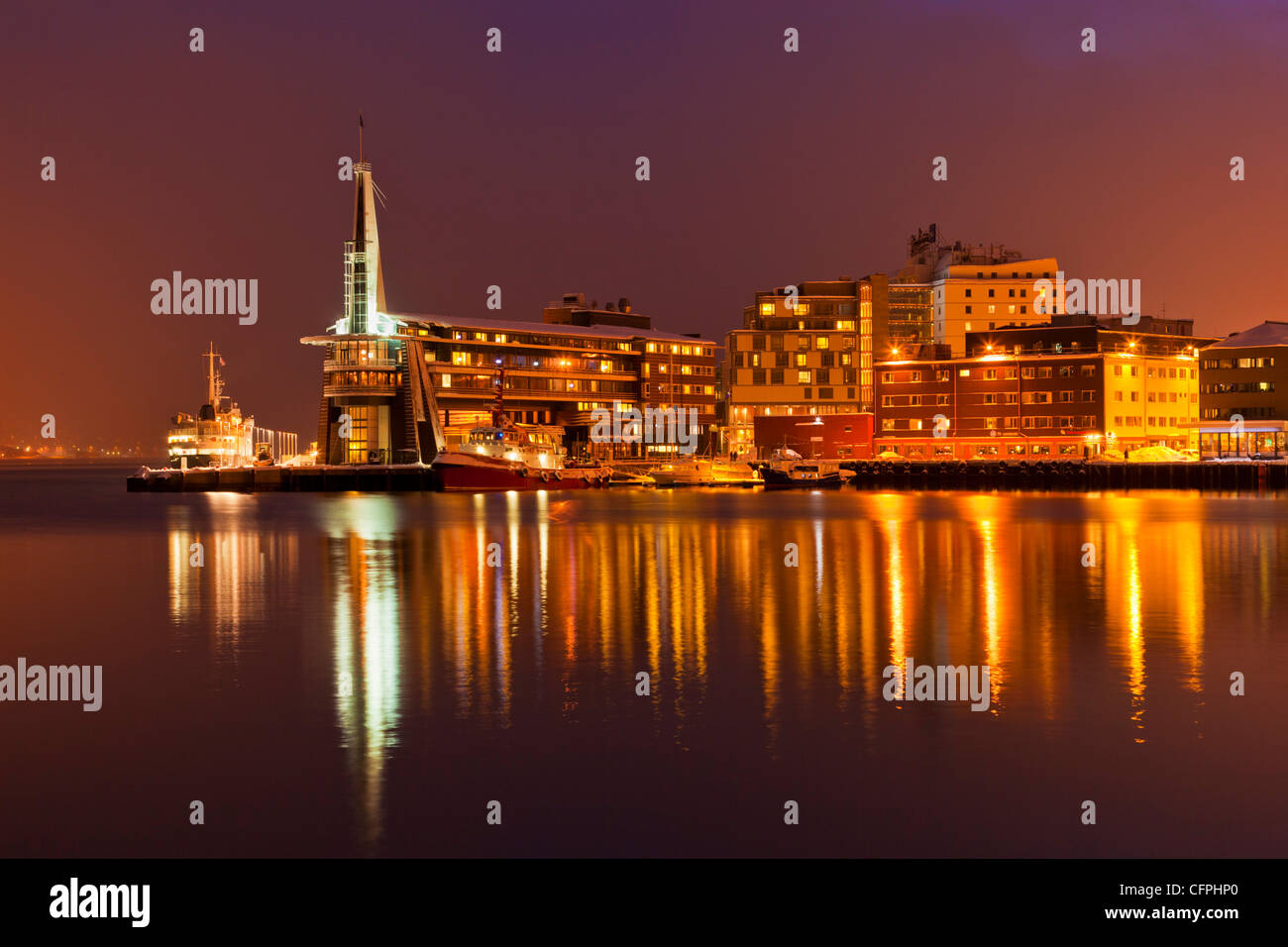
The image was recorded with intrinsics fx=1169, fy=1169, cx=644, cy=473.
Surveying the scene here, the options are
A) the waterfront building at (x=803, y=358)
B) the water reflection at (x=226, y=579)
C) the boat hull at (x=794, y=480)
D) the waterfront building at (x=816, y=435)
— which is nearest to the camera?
the water reflection at (x=226, y=579)

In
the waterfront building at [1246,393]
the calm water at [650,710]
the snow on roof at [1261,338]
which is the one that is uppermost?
the snow on roof at [1261,338]

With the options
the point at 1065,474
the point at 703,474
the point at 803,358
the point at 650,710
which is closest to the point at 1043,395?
the point at 1065,474

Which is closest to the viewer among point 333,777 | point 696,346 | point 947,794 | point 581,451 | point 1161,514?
point 947,794

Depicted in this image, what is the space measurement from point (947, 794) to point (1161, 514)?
210 feet

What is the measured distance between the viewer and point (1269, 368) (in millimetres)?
132500

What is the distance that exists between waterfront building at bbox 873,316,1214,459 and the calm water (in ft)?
357

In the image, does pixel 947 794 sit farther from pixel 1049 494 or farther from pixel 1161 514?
pixel 1049 494

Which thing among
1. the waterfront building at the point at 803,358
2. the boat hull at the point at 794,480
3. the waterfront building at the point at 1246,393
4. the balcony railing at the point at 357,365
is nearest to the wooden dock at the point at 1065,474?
the boat hull at the point at 794,480

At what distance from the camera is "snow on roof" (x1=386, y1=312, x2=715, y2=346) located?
154 meters

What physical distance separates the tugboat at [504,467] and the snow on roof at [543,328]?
23.9 m

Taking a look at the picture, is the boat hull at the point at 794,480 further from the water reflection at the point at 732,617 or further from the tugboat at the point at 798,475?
the water reflection at the point at 732,617

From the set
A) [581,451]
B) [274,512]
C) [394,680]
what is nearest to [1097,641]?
[394,680]

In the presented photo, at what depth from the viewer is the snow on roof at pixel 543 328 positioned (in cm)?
15375
